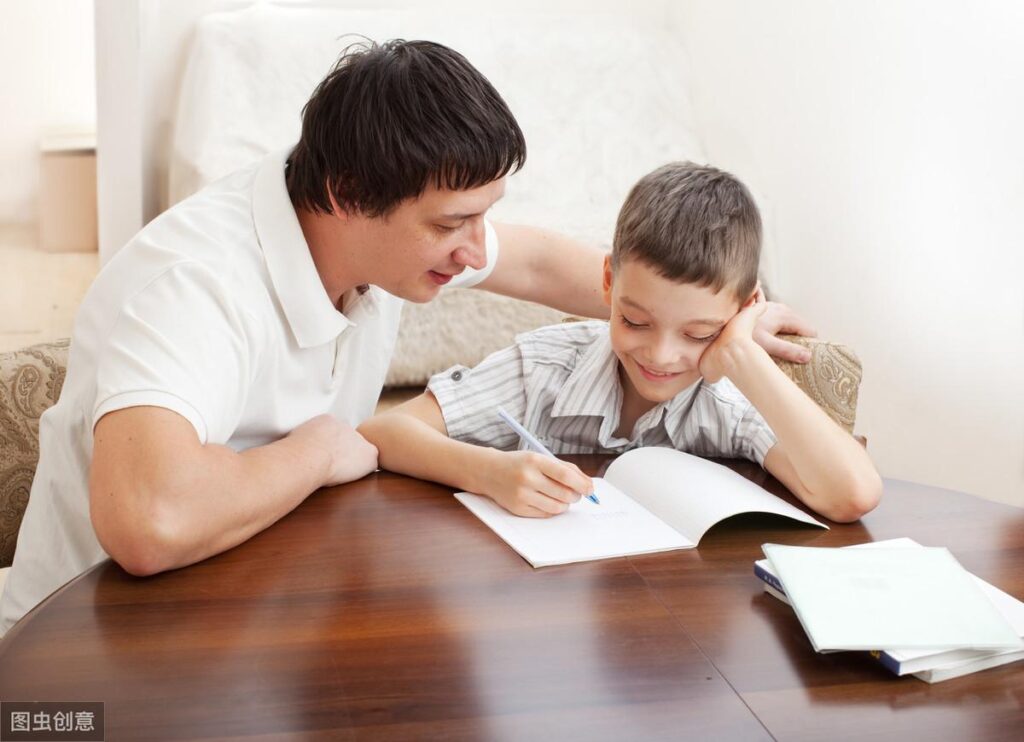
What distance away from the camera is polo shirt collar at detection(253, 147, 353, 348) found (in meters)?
1.27

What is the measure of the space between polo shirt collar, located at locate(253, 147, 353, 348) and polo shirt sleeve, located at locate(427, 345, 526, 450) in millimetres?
194

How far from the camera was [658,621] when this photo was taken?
36.5 inches

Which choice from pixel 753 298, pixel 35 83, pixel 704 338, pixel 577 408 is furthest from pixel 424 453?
pixel 35 83

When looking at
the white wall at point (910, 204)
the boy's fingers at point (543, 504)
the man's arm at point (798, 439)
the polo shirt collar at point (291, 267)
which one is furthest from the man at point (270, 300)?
the white wall at point (910, 204)

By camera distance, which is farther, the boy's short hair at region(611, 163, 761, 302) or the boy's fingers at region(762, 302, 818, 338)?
the boy's fingers at region(762, 302, 818, 338)

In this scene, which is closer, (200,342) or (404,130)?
(200,342)

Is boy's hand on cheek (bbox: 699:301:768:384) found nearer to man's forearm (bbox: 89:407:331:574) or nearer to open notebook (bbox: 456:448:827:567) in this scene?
open notebook (bbox: 456:448:827:567)

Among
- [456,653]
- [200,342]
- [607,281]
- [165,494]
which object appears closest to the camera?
[456,653]

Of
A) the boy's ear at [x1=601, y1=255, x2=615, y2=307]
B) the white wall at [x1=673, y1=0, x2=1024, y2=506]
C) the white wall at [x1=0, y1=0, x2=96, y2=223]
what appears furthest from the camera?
the white wall at [x1=0, y1=0, x2=96, y2=223]

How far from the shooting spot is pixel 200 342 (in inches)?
43.4

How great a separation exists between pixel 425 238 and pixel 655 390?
36 cm

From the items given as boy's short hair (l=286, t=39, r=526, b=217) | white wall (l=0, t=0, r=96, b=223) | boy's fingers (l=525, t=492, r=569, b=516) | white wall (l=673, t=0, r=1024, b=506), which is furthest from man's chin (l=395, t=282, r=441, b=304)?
white wall (l=0, t=0, r=96, b=223)

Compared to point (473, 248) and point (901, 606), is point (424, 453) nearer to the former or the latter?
point (473, 248)

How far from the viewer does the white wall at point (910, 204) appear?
2.29 metres
